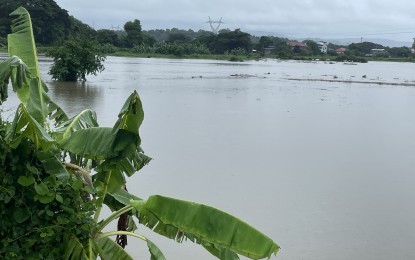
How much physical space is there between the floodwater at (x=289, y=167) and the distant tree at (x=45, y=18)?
719 inches

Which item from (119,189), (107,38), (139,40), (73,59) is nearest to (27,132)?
(119,189)

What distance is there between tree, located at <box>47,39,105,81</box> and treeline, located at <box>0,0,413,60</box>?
1142 millimetres

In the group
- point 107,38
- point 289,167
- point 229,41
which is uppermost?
point 289,167

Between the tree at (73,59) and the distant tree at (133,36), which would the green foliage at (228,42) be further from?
the tree at (73,59)

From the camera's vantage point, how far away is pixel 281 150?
8484 millimetres

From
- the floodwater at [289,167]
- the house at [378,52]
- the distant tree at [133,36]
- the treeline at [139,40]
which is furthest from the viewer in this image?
the house at [378,52]

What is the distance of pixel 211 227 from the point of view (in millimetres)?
2455

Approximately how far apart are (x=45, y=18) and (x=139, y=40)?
882 inches

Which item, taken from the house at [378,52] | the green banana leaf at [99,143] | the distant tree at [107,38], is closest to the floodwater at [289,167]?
the green banana leaf at [99,143]

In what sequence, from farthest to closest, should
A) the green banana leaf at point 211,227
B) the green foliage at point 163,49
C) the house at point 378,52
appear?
the house at point 378,52 < the green foliage at point 163,49 < the green banana leaf at point 211,227

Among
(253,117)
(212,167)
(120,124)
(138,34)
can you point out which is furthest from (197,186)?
(138,34)

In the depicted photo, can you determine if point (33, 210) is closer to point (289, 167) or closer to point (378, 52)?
point (289, 167)

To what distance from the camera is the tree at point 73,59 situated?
17812mm

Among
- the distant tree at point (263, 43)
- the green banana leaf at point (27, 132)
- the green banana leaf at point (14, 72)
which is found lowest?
the distant tree at point (263, 43)
